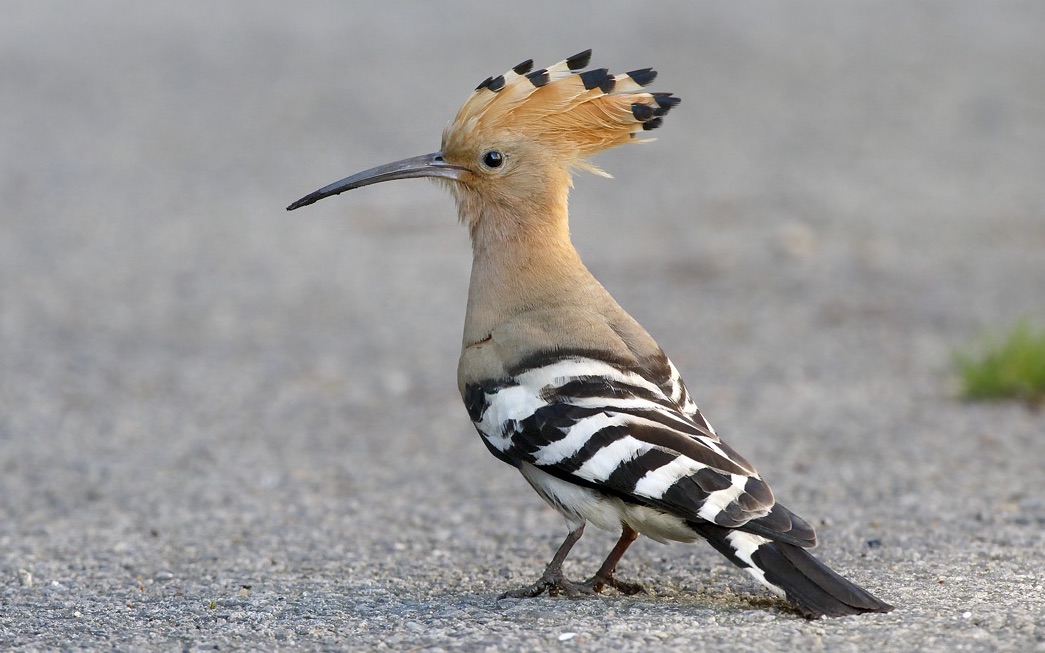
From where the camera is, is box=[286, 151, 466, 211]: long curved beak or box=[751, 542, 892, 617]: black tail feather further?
box=[286, 151, 466, 211]: long curved beak

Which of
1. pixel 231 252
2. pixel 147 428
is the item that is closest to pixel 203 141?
pixel 231 252

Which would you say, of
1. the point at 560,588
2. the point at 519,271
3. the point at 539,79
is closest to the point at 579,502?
the point at 560,588

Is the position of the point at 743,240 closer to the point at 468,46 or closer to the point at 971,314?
the point at 971,314

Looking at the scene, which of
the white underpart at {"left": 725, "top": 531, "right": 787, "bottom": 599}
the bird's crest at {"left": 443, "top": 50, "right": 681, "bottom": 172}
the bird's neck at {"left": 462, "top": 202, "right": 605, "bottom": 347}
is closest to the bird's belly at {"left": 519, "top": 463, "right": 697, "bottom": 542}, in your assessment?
the white underpart at {"left": 725, "top": 531, "right": 787, "bottom": 599}

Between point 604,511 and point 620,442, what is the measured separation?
22 cm

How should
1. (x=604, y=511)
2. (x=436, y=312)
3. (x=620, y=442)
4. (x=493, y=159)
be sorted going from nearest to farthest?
(x=620, y=442)
(x=604, y=511)
(x=493, y=159)
(x=436, y=312)

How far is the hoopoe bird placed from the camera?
3.36 meters

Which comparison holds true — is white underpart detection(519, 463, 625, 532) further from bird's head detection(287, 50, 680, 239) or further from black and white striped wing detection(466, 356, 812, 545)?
bird's head detection(287, 50, 680, 239)

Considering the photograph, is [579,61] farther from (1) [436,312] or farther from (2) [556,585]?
(1) [436,312]

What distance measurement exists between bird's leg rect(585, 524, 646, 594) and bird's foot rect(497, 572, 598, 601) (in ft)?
0.15

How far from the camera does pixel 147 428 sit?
640 cm

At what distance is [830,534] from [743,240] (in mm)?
5307

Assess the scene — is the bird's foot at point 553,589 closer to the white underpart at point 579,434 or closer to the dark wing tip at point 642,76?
the white underpart at point 579,434

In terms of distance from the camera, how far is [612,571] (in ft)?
12.5
